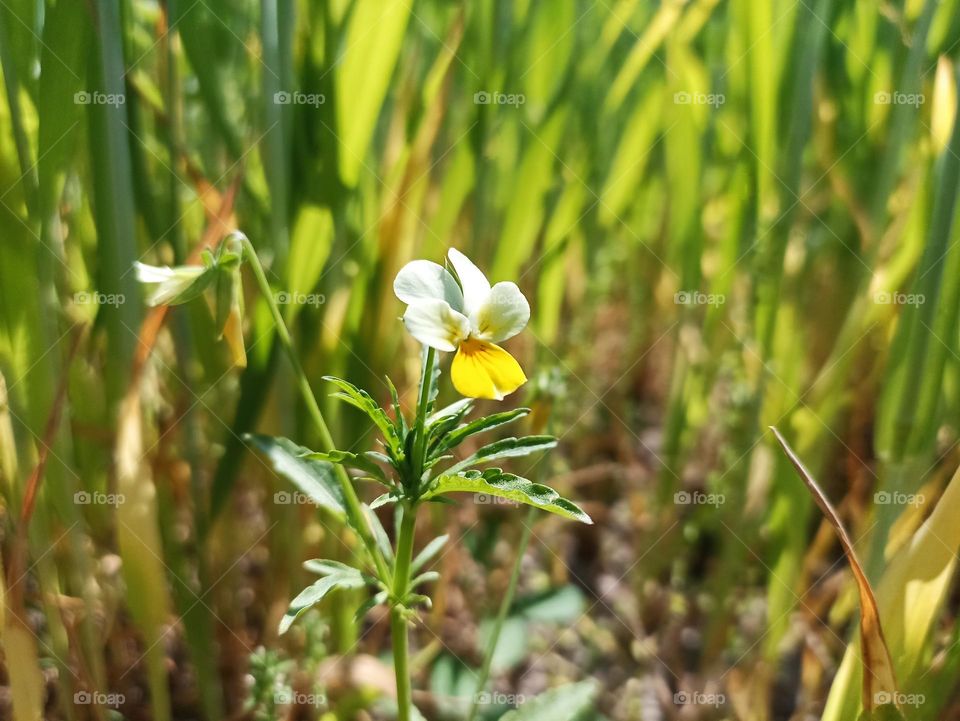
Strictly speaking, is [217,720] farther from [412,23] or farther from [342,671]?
[412,23]

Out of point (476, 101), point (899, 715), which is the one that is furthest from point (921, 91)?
point (899, 715)

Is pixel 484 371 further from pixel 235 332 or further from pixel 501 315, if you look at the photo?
pixel 235 332

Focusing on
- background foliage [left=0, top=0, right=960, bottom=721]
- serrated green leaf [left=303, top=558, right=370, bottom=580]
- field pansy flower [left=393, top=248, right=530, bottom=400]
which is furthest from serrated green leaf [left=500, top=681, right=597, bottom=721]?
field pansy flower [left=393, top=248, right=530, bottom=400]

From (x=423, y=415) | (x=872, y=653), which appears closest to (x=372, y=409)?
(x=423, y=415)

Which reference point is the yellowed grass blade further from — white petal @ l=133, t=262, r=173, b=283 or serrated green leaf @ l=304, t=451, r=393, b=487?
white petal @ l=133, t=262, r=173, b=283

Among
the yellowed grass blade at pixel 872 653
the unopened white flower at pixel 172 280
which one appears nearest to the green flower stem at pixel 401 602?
the unopened white flower at pixel 172 280

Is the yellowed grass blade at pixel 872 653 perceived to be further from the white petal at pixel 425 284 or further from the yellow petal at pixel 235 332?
the yellow petal at pixel 235 332
